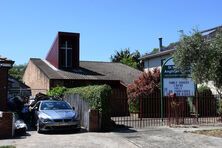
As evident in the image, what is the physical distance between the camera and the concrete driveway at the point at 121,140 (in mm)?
14641

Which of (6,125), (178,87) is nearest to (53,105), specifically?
(6,125)

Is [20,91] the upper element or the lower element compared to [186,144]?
upper

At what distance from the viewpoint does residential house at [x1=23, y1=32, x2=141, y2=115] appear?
34.7 m

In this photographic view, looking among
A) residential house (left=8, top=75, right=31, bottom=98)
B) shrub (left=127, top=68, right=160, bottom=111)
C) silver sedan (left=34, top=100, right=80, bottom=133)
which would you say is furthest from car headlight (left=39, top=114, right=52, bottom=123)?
residential house (left=8, top=75, right=31, bottom=98)

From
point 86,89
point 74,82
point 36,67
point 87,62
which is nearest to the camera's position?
point 86,89

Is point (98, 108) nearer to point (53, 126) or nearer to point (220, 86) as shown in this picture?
point (53, 126)

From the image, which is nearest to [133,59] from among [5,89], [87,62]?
[87,62]

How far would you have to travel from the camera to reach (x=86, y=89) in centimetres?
2053

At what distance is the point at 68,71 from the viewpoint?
121ft

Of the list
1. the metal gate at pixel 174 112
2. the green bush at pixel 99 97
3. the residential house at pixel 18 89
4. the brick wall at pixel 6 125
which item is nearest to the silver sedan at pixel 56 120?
the green bush at pixel 99 97

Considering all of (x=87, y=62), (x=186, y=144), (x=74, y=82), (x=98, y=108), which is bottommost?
(x=186, y=144)

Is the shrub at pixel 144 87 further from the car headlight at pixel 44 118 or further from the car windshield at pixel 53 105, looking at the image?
the car headlight at pixel 44 118

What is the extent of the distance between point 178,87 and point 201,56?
6174mm

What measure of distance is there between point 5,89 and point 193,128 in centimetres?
945
